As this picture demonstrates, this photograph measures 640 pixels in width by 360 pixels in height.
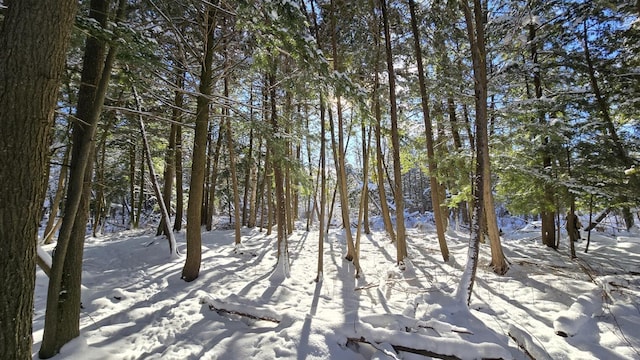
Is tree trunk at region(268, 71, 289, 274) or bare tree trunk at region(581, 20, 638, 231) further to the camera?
tree trunk at region(268, 71, 289, 274)

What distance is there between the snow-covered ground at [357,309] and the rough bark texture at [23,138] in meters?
1.52

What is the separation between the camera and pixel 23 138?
6.66 ft

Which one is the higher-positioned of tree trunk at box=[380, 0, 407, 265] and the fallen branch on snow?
tree trunk at box=[380, 0, 407, 265]

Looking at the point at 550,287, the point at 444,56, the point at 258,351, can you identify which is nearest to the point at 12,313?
the point at 258,351

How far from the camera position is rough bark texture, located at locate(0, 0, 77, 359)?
1970mm

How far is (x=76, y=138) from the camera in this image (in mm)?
3410

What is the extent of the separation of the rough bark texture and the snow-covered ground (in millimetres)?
1518

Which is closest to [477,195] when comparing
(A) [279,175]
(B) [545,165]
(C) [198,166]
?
(B) [545,165]

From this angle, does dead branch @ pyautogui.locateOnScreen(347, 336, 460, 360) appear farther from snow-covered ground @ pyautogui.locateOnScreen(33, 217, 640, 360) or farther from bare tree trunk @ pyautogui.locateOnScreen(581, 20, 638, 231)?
bare tree trunk @ pyautogui.locateOnScreen(581, 20, 638, 231)

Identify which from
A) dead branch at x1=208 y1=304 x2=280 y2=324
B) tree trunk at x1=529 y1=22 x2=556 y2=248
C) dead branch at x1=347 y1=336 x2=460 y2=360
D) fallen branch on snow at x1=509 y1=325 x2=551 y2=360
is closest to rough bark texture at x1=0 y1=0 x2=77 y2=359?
dead branch at x1=208 y1=304 x2=280 y2=324

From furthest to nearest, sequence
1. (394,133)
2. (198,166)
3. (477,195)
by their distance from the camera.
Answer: (394,133) < (198,166) < (477,195)

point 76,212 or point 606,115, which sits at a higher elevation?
point 606,115

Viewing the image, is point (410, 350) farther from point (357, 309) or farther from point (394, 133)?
point (394, 133)

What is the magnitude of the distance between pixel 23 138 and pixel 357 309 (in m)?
4.90
